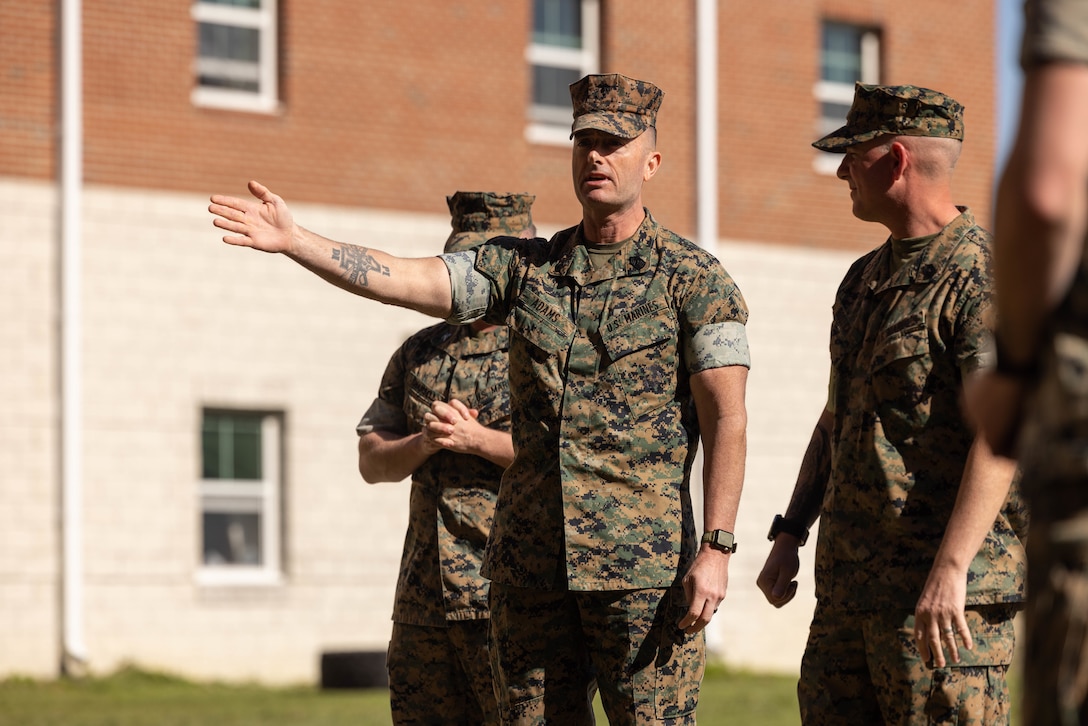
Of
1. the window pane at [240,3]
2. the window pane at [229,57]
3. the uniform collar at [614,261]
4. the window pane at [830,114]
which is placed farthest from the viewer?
the window pane at [830,114]

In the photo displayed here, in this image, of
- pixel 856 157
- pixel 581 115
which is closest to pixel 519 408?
pixel 581 115

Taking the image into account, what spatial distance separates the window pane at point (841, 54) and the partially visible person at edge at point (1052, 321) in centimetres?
1857

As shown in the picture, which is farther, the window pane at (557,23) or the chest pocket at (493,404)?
the window pane at (557,23)

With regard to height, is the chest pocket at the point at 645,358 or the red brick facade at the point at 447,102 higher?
the red brick facade at the point at 447,102

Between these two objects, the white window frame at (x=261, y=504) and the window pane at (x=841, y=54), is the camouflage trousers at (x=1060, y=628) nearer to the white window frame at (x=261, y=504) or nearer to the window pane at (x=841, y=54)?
the white window frame at (x=261, y=504)

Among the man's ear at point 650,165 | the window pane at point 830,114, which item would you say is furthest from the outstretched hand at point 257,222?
the window pane at point 830,114

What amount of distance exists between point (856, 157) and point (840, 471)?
927 millimetres

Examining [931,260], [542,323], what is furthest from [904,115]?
[542,323]

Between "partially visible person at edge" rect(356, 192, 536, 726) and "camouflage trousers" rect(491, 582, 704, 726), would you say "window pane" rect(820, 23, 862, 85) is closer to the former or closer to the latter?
"partially visible person at edge" rect(356, 192, 536, 726)

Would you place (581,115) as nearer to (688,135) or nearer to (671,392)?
(671,392)

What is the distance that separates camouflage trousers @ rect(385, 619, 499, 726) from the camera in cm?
617

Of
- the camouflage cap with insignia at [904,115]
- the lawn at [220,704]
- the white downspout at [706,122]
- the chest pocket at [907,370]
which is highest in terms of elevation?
the white downspout at [706,122]

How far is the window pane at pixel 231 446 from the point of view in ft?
57.1

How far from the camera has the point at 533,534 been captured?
507 centimetres
